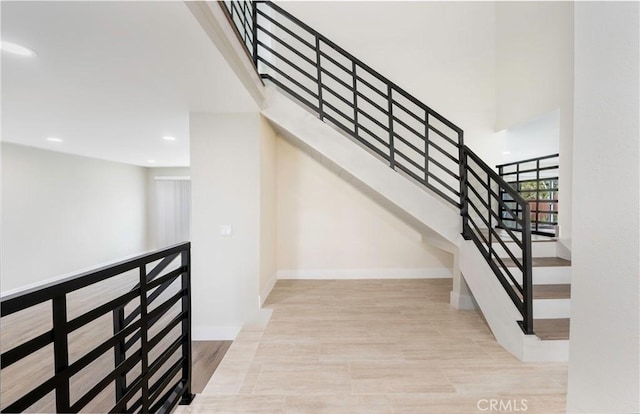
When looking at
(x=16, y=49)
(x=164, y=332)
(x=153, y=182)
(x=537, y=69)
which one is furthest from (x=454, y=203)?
(x=153, y=182)

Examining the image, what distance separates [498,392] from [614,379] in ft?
4.76

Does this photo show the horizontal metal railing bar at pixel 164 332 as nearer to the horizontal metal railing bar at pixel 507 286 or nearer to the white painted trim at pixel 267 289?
the white painted trim at pixel 267 289

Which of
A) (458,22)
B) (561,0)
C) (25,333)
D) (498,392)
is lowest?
(25,333)

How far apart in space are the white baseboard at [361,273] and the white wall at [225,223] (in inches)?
50.3

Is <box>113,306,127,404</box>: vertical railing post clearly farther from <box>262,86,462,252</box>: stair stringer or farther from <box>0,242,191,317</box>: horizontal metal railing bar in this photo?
<box>262,86,462,252</box>: stair stringer

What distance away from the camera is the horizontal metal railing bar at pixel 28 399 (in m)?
0.80

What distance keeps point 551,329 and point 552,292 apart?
0.39m

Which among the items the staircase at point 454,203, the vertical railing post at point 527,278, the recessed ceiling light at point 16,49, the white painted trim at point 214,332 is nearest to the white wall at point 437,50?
the staircase at point 454,203

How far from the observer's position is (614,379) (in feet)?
2.43

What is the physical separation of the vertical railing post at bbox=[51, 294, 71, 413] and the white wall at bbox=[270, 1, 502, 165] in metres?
4.64

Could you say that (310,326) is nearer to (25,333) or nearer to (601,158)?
(601,158)

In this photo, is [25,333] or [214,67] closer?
[214,67]

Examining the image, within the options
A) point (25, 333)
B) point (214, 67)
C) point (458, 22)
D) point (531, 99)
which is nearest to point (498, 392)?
point (214, 67)

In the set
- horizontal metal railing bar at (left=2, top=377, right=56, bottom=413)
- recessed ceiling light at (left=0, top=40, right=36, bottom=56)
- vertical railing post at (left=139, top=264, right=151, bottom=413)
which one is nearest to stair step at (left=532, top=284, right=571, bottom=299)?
vertical railing post at (left=139, top=264, right=151, bottom=413)
